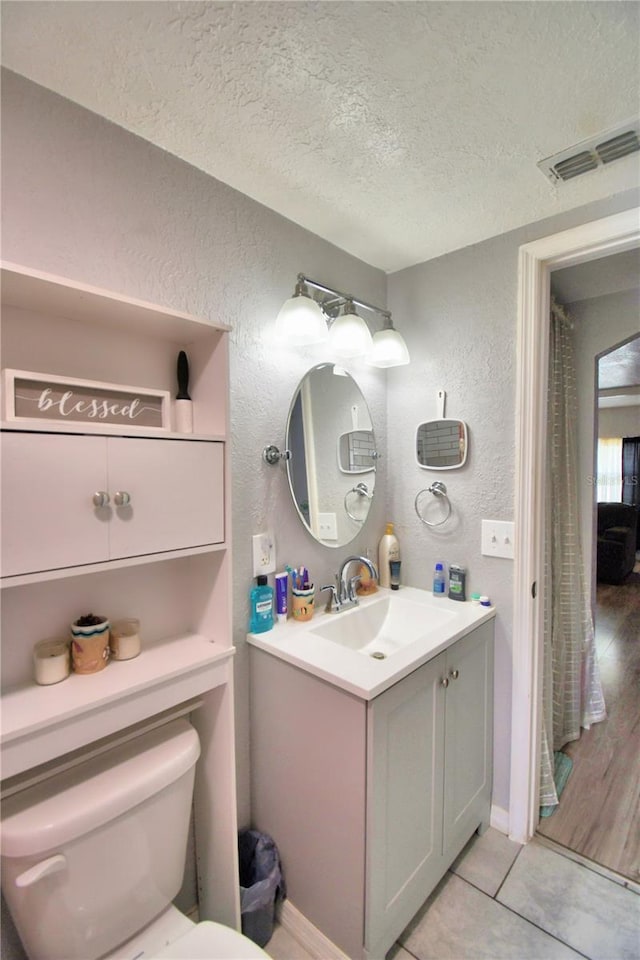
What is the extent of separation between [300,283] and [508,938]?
82.5 inches

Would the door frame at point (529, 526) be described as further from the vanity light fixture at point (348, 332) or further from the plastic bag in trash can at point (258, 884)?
the plastic bag in trash can at point (258, 884)

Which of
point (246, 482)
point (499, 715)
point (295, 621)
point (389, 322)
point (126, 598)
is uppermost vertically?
Result: point (389, 322)

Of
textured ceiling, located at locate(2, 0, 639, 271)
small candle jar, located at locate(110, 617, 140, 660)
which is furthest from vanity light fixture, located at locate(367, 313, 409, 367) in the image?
small candle jar, located at locate(110, 617, 140, 660)

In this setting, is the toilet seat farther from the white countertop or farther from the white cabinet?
the white cabinet

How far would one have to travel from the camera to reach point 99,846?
0.86 m

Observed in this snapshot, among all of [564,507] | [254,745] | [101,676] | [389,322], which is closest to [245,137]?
[389,322]

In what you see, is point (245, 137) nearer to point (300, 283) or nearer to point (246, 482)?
point (300, 283)

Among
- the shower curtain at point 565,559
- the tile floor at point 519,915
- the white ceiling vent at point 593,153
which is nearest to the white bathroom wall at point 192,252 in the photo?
the tile floor at point 519,915

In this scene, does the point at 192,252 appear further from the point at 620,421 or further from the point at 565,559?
the point at 620,421

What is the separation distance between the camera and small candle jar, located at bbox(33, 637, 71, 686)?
0.89 meters

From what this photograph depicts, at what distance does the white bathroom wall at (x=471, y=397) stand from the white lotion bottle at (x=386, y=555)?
0.06 metres

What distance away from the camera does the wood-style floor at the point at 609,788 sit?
1.52 meters

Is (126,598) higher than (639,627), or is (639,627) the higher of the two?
(126,598)

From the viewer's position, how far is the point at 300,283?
139 cm
